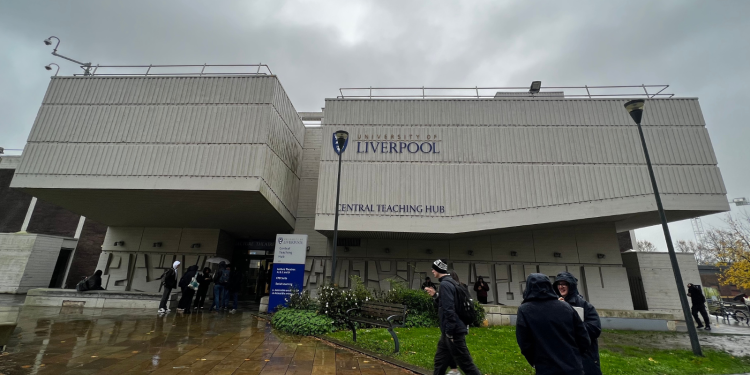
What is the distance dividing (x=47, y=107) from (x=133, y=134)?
14.7ft

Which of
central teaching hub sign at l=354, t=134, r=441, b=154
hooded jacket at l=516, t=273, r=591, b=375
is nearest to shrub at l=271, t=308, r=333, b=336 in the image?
hooded jacket at l=516, t=273, r=591, b=375

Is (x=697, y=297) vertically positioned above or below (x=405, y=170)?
below

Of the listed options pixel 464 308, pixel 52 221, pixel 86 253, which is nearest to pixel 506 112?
pixel 464 308

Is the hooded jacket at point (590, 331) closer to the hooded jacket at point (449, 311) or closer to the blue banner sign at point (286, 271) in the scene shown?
the hooded jacket at point (449, 311)

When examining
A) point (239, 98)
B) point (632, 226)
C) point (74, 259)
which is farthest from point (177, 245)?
point (632, 226)

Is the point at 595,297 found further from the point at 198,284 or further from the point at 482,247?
the point at 198,284

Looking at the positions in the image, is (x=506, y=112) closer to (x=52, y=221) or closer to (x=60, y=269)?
(x=60, y=269)

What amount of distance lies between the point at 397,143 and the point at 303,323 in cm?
996

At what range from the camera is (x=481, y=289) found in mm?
14969

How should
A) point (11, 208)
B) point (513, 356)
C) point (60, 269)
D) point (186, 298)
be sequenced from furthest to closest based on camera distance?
point (11, 208) < point (60, 269) < point (186, 298) < point (513, 356)

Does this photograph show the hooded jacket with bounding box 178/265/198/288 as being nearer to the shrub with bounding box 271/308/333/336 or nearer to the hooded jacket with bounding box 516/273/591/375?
the shrub with bounding box 271/308/333/336

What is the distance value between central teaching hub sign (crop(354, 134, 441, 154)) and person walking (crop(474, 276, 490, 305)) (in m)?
6.26

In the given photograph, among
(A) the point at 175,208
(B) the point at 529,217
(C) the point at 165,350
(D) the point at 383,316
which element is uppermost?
(A) the point at 175,208

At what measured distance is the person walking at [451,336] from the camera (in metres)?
4.07
